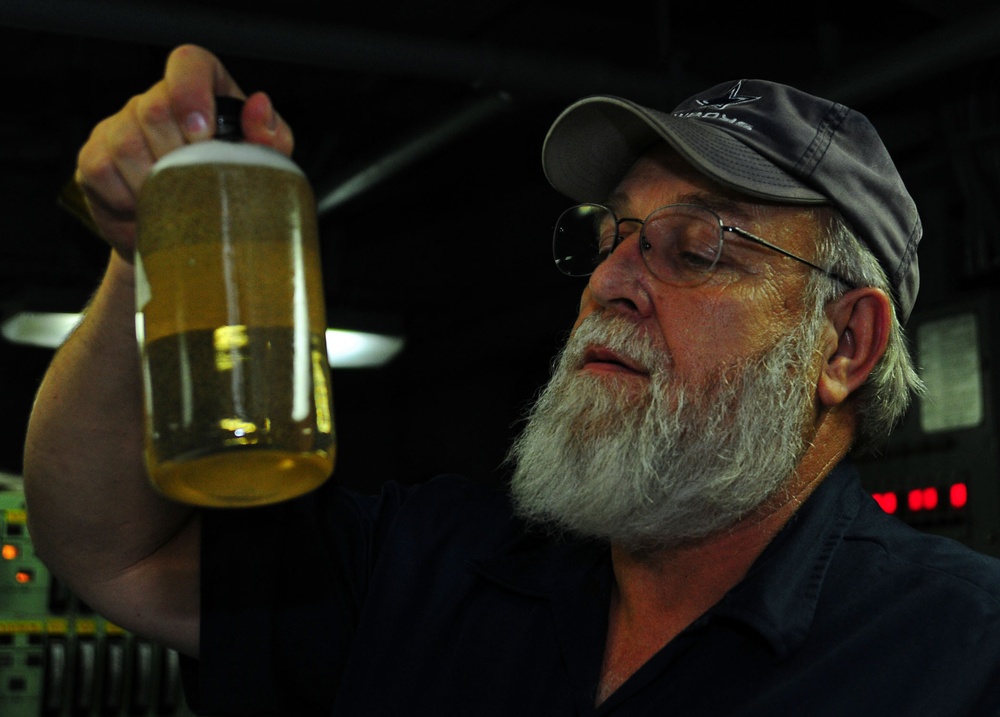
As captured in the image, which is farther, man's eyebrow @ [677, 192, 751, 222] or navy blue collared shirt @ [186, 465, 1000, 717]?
man's eyebrow @ [677, 192, 751, 222]

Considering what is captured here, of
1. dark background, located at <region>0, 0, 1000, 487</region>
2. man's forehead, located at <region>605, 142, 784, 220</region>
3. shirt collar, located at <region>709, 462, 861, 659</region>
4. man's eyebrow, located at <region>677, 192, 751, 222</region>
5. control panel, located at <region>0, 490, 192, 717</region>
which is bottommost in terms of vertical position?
control panel, located at <region>0, 490, 192, 717</region>

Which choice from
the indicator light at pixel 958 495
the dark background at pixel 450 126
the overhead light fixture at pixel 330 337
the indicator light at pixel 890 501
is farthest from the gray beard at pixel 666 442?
the overhead light fixture at pixel 330 337

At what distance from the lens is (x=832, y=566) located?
4.86ft

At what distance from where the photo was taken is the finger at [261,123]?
0.99 m

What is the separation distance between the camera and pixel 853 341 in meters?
1.75

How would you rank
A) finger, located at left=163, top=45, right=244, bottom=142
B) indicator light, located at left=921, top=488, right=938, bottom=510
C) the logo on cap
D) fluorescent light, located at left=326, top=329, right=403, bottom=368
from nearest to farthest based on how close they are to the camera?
finger, located at left=163, top=45, right=244, bottom=142 → the logo on cap → indicator light, located at left=921, top=488, right=938, bottom=510 → fluorescent light, located at left=326, top=329, right=403, bottom=368

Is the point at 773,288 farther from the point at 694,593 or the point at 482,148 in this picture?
the point at 482,148

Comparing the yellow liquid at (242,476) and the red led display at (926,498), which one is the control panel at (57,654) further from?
the red led display at (926,498)

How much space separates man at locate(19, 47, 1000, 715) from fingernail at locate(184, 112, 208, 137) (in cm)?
46

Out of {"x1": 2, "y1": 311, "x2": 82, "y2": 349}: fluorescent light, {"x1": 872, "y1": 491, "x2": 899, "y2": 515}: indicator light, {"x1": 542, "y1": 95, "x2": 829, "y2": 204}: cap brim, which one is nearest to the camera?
{"x1": 542, "y1": 95, "x2": 829, "y2": 204}: cap brim

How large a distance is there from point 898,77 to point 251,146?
2973 mm

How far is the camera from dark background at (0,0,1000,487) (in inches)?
140

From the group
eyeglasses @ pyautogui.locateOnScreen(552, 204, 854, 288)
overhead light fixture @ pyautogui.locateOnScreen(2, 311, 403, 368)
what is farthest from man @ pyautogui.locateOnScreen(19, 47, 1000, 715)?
overhead light fixture @ pyautogui.locateOnScreen(2, 311, 403, 368)

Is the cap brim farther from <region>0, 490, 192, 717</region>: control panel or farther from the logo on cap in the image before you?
<region>0, 490, 192, 717</region>: control panel
